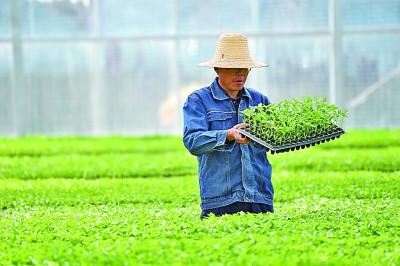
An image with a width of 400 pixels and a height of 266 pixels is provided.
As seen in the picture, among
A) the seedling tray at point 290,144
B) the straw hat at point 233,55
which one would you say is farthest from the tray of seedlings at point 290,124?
the straw hat at point 233,55

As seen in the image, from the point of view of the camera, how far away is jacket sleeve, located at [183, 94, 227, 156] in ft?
29.6

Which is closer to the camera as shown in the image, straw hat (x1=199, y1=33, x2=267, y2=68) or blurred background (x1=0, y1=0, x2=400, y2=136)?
straw hat (x1=199, y1=33, x2=267, y2=68)

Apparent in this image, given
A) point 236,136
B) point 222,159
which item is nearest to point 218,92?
point 222,159

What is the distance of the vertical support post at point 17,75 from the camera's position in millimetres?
26531

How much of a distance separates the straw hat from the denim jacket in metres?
0.24

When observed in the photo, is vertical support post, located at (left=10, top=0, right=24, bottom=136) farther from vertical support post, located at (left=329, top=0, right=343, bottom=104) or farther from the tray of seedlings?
the tray of seedlings

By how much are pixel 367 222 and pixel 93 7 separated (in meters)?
18.6

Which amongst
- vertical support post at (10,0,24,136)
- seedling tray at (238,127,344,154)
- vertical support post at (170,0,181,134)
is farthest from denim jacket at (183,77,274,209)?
vertical support post at (10,0,24,136)

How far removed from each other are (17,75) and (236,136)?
18518 millimetres

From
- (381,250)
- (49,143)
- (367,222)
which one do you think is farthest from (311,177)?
(49,143)

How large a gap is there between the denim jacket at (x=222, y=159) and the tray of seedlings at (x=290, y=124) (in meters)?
0.24

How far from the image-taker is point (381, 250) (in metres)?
7.66

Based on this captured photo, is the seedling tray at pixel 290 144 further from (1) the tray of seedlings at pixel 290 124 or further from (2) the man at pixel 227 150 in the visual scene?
(2) the man at pixel 227 150

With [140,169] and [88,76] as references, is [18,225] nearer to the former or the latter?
[140,169]
